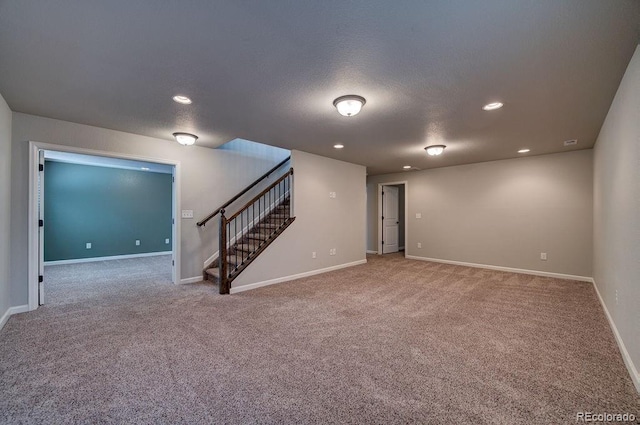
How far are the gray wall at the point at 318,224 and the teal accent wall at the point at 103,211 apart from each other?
5097mm

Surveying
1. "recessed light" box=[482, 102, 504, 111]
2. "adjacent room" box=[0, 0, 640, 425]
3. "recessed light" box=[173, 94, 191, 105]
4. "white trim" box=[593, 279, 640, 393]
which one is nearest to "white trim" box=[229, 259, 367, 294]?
"adjacent room" box=[0, 0, 640, 425]

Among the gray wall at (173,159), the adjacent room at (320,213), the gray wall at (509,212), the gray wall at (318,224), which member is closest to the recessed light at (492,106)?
the adjacent room at (320,213)

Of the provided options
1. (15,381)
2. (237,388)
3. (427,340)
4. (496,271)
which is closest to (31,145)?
(15,381)

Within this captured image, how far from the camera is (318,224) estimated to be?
5.60 m

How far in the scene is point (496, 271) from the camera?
227 inches

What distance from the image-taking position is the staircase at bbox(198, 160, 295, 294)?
427cm

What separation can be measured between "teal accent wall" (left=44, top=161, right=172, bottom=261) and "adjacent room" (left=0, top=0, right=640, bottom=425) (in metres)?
1.41

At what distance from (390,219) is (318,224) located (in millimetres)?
3640

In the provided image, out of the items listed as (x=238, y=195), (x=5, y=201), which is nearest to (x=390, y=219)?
(x=238, y=195)

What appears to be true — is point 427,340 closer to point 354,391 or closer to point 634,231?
point 354,391

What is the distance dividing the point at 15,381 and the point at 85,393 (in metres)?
0.65

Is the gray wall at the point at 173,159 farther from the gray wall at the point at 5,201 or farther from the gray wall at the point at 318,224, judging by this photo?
the gray wall at the point at 318,224

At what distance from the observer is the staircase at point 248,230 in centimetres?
427

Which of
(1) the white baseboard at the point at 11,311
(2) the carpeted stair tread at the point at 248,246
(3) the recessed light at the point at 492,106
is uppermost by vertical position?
(3) the recessed light at the point at 492,106
